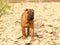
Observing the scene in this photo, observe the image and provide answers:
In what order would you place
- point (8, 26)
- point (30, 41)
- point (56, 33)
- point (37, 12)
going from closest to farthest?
point (30, 41)
point (56, 33)
point (8, 26)
point (37, 12)

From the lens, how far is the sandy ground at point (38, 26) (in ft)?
19.9

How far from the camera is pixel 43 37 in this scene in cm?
621

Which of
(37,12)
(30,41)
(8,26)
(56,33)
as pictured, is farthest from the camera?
(37,12)

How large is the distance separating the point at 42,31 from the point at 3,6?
2.42 m

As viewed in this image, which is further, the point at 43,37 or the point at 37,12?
the point at 37,12

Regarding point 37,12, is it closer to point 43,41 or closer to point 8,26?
point 8,26

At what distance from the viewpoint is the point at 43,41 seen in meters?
6.02

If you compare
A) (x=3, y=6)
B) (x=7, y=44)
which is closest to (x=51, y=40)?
(x=7, y=44)

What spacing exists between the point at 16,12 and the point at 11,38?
2.27m

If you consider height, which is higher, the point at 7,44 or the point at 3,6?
the point at 3,6

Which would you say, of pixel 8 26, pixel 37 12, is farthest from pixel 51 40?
pixel 37 12

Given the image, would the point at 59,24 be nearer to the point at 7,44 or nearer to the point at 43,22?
the point at 43,22

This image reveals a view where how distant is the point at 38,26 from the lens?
686 cm

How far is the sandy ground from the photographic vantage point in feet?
19.9
